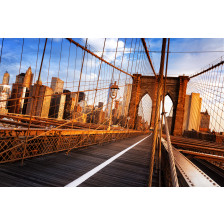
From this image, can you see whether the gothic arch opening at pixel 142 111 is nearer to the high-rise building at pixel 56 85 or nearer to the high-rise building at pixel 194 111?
the high-rise building at pixel 194 111

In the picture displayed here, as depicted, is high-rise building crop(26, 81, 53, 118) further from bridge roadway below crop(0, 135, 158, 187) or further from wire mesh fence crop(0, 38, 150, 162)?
bridge roadway below crop(0, 135, 158, 187)

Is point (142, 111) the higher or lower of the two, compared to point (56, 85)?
lower

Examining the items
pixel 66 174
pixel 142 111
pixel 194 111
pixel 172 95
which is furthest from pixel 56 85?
pixel 194 111

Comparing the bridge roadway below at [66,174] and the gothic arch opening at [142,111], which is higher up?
the gothic arch opening at [142,111]

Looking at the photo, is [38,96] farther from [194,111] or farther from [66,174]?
[194,111]

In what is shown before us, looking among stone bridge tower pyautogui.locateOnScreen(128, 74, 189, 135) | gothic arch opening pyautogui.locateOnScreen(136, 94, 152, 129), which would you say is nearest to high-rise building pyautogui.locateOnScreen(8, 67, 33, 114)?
stone bridge tower pyautogui.locateOnScreen(128, 74, 189, 135)

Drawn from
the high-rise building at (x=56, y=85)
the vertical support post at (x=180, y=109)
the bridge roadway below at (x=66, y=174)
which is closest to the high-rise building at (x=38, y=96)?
the high-rise building at (x=56, y=85)

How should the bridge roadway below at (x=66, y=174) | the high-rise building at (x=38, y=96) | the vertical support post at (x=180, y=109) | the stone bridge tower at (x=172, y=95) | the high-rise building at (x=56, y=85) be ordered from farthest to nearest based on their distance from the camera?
the stone bridge tower at (x=172, y=95), the vertical support post at (x=180, y=109), the high-rise building at (x=56, y=85), the high-rise building at (x=38, y=96), the bridge roadway below at (x=66, y=174)
